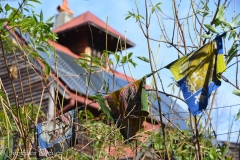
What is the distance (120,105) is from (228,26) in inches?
37.2

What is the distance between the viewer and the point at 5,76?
13.0m

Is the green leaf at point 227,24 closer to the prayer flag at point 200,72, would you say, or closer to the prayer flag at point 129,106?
the prayer flag at point 200,72

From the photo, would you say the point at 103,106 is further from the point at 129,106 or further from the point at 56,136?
the point at 56,136

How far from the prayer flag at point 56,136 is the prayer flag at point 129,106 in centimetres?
32

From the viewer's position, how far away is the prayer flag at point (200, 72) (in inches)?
107

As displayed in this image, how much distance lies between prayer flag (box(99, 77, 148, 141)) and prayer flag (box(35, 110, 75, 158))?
0.32 metres

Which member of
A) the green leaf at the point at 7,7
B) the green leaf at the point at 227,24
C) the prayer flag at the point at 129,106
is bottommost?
the prayer flag at the point at 129,106

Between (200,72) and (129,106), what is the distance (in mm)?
615

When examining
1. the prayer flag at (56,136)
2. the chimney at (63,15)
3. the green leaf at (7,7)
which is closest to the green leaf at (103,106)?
the prayer flag at (56,136)

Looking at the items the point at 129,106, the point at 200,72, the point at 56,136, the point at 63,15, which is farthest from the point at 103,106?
the point at 63,15

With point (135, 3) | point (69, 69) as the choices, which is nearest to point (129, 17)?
point (135, 3)

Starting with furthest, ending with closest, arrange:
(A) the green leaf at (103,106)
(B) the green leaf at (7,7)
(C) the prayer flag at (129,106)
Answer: (B) the green leaf at (7,7) → (A) the green leaf at (103,106) → (C) the prayer flag at (129,106)

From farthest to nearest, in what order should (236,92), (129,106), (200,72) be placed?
(129,106) < (200,72) < (236,92)

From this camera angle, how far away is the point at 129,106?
10.5 feet
